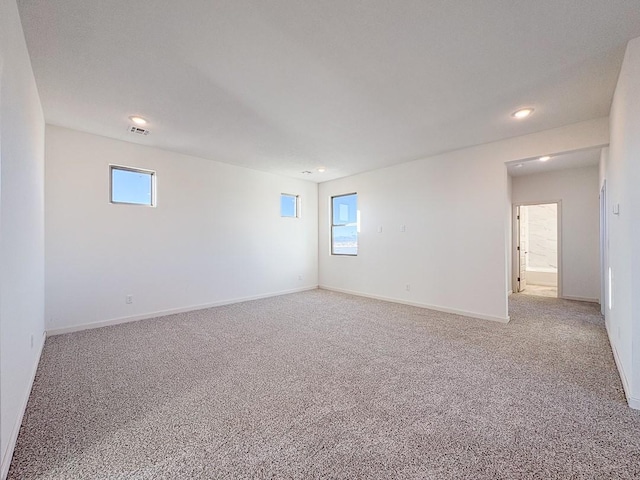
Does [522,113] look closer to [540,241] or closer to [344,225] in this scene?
[344,225]

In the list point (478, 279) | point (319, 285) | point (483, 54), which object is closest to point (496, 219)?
point (478, 279)

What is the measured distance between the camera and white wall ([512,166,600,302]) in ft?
17.7

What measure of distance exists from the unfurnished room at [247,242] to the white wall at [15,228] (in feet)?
0.11

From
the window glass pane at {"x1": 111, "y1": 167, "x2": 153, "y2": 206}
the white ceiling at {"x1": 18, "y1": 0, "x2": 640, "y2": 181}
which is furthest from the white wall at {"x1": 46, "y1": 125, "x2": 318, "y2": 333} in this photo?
the white ceiling at {"x1": 18, "y1": 0, "x2": 640, "y2": 181}

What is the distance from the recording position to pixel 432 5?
1.68 meters

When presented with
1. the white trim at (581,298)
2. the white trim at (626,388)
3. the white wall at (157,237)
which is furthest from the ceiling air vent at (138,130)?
the white trim at (581,298)

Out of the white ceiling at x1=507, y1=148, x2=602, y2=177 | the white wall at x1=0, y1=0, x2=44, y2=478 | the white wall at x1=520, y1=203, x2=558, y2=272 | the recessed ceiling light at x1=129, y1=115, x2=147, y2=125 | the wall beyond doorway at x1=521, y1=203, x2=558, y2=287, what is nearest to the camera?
the white wall at x1=0, y1=0, x2=44, y2=478

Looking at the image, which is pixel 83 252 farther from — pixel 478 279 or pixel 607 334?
pixel 607 334

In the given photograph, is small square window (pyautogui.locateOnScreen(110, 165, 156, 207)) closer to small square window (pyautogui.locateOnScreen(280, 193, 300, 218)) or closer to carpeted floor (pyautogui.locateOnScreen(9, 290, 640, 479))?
carpeted floor (pyautogui.locateOnScreen(9, 290, 640, 479))

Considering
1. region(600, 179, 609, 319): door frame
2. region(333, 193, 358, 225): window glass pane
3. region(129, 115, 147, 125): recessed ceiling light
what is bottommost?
region(600, 179, 609, 319): door frame

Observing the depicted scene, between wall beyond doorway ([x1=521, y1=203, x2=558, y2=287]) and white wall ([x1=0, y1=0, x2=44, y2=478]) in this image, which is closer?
white wall ([x1=0, y1=0, x2=44, y2=478])

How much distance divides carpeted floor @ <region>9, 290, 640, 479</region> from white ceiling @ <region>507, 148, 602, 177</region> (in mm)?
3016

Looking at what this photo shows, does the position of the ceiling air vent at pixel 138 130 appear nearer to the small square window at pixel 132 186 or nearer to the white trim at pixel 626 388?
the small square window at pixel 132 186

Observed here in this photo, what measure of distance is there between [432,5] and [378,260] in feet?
14.0
